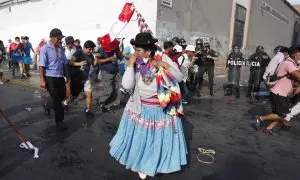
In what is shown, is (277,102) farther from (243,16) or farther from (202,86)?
(243,16)

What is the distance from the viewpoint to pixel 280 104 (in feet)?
19.3

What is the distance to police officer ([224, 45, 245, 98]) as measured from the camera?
10469 mm

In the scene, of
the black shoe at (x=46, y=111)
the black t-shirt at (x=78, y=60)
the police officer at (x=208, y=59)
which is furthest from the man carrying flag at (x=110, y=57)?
the police officer at (x=208, y=59)

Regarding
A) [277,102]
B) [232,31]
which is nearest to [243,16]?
[232,31]

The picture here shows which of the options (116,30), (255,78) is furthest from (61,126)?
(255,78)

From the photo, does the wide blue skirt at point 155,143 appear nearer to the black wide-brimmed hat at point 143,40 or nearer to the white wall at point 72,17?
the black wide-brimmed hat at point 143,40

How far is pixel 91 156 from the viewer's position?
460cm

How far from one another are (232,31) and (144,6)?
9588mm

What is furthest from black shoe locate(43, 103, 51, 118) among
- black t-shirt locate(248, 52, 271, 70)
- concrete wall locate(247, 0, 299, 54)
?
concrete wall locate(247, 0, 299, 54)

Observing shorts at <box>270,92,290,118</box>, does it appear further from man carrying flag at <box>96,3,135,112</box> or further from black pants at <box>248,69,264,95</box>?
black pants at <box>248,69,264,95</box>

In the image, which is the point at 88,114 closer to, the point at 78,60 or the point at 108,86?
the point at 108,86

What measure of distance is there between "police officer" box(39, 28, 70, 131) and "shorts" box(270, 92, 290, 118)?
13.6 ft

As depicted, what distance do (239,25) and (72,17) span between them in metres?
12.6

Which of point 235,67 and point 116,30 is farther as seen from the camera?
point 235,67
